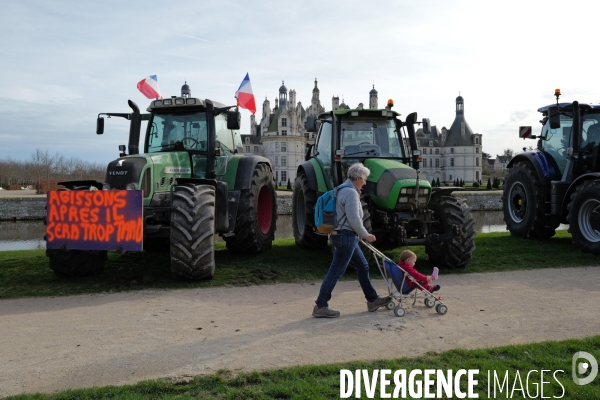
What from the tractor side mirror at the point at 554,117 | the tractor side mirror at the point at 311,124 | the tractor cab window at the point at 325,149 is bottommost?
the tractor cab window at the point at 325,149

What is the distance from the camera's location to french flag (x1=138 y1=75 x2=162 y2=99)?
1159cm

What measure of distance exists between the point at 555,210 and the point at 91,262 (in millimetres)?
9651

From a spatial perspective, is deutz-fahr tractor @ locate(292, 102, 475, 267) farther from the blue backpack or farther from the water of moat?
the water of moat

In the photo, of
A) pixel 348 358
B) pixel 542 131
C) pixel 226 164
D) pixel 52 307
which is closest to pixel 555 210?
pixel 542 131

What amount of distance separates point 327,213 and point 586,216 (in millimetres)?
7222

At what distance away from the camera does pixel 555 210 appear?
40.9ft

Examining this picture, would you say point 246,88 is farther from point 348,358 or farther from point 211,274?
point 348,358

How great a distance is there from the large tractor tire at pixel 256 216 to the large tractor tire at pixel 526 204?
6242 millimetres

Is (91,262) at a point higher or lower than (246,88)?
lower

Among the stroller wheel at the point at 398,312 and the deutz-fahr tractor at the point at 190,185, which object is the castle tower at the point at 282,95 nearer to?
the deutz-fahr tractor at the point at 190,185

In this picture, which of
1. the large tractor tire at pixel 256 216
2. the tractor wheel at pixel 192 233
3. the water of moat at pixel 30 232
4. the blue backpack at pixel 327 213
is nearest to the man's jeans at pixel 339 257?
the blue backpack at pixel 327 213

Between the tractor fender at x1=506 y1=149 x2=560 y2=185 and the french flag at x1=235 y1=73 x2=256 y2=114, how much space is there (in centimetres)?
691

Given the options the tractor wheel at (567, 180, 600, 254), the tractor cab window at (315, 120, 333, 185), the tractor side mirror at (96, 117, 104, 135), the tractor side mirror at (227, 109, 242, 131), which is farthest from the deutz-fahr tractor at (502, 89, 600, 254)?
the tractor side mirror at (96, 117, 104, 135)

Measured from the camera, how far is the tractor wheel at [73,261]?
8844mm
